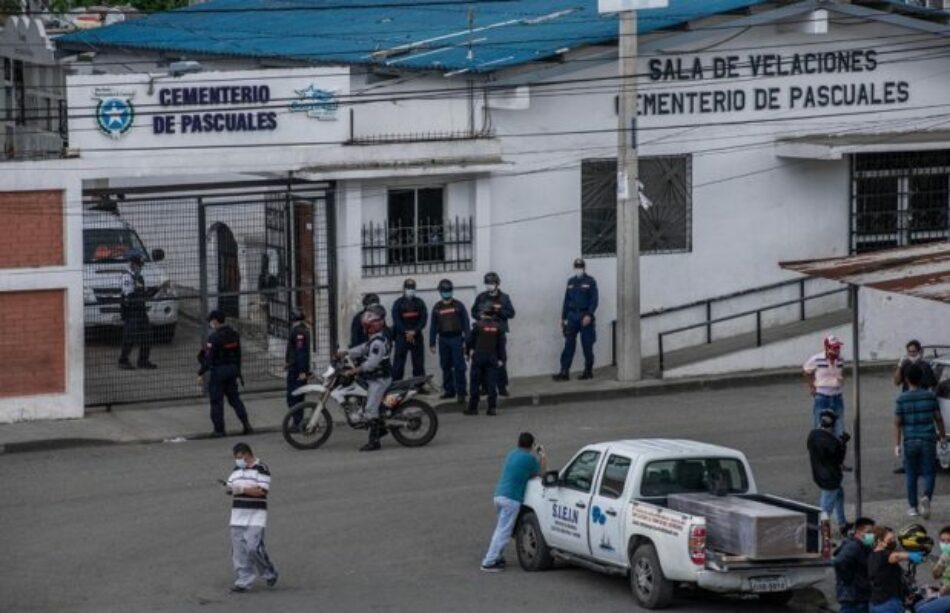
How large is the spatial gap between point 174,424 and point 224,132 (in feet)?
13.3

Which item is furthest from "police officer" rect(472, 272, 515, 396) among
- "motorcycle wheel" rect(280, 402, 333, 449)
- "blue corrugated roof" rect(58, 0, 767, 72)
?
"motorcycle wheel" rect(280, 402, 333, 449)

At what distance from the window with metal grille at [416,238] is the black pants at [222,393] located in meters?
3.65

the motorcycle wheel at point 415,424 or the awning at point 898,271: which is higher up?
the awning at point 898,271

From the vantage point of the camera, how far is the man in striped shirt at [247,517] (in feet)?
59.0

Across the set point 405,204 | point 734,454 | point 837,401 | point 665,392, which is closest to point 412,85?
point 405,204

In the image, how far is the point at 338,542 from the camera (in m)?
20.2

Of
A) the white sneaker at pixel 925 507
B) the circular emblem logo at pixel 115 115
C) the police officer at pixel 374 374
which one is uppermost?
the circular emblem logo at pixel 115 115

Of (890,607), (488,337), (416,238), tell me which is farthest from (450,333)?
(890,607)

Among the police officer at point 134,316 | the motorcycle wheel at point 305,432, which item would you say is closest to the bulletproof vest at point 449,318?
the motorcycle wheel at point 305,432

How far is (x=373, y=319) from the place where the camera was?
25.4 meters

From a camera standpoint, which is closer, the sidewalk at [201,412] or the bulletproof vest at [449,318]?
the sidewalk at [201,412]

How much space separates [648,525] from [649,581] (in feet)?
1.61

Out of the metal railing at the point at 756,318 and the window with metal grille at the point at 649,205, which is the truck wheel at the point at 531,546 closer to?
the metal railing at the point at 756,318

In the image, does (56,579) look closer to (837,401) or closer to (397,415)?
(397,415)
